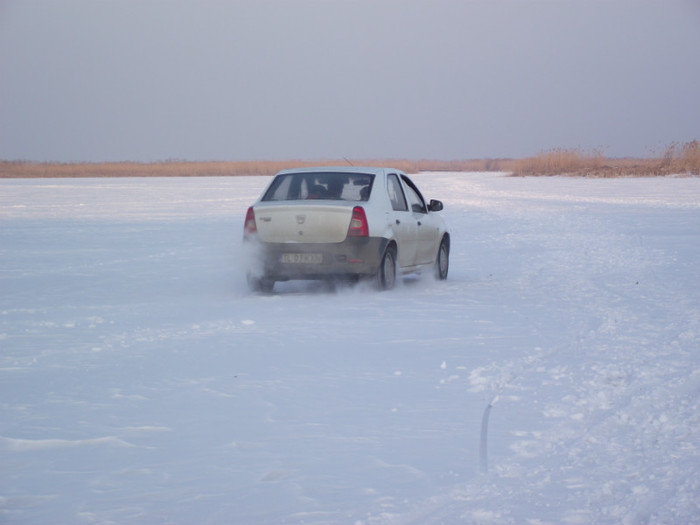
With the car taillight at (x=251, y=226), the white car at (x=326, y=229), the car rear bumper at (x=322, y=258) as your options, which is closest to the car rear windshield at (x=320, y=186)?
the white car at (x=326, y=229)

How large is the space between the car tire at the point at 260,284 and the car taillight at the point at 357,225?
4.12 ft

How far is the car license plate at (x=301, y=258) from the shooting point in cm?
1184

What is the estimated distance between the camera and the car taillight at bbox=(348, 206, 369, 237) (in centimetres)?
1184

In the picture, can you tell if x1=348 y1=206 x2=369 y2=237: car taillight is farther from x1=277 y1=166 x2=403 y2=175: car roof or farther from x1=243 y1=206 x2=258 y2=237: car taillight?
x1=243 y1=206 x2=258 y2=237: car taillight

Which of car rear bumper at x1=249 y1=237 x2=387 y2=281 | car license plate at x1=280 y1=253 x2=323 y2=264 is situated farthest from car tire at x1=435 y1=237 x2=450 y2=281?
car license plate at x1=280 y1=253 x2=323 y2=264

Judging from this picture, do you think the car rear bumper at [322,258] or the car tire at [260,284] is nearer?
the car rear bumper at [322,258]

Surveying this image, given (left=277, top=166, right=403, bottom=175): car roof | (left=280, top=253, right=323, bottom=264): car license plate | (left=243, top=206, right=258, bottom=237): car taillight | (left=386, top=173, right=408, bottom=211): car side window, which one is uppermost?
(left=277, top=166, right=403, bottom=175): car roof

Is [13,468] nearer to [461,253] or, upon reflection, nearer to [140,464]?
[140,464]

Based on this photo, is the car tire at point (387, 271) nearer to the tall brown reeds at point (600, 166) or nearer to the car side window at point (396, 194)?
the car side window at point (396, 194)

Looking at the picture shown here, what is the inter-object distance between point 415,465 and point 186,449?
4.16 feet

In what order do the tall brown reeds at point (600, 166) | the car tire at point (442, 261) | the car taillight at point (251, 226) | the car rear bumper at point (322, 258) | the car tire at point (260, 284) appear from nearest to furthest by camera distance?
the car rear bumper at point (322, 258)
the car taillight at point (251, 226)
the car tire at point (260, 284)
the car tire at point (442, 261)
the tall brown reeds at point (600, 166)

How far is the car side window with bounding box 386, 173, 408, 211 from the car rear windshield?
0.55m

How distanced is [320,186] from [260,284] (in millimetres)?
1456

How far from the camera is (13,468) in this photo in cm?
510
